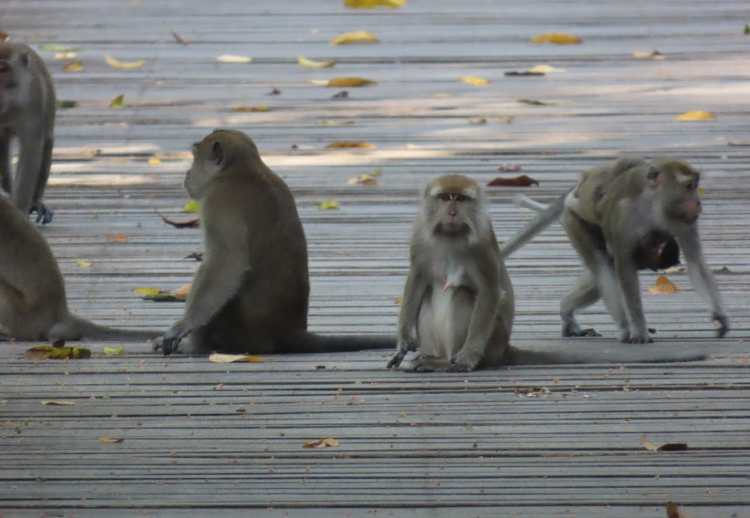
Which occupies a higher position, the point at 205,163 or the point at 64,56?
the point at 205,163

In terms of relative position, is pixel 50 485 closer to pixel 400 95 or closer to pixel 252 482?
pixel 252 482

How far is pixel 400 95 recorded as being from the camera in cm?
1220

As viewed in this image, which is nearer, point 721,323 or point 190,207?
point 721,323

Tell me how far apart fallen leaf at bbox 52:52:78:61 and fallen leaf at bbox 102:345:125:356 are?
7.07 meters

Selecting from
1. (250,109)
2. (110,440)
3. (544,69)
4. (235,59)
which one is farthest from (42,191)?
(544,69)

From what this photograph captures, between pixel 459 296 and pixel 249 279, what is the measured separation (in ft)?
2.66

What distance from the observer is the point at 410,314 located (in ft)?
20.6

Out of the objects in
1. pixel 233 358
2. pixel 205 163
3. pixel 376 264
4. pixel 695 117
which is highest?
pixel 205 163

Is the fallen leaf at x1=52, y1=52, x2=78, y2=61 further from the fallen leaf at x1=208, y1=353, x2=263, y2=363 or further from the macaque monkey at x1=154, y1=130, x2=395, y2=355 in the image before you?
the fallen leaf at x1=208, y1=353, x2=263, y2=363

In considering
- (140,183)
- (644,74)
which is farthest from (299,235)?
(644,74)

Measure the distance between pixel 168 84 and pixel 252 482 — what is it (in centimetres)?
788

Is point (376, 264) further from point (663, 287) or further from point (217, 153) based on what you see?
point (217, 153)

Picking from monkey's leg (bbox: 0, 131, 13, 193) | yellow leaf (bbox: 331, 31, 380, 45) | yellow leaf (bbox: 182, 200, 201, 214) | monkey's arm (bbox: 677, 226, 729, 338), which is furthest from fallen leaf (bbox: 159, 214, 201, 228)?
yellow leaf (bbox: 331, 31, 380, 45)

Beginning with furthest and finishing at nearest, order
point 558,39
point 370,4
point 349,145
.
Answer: point 370,4 → point 558,39 → point 349,145
